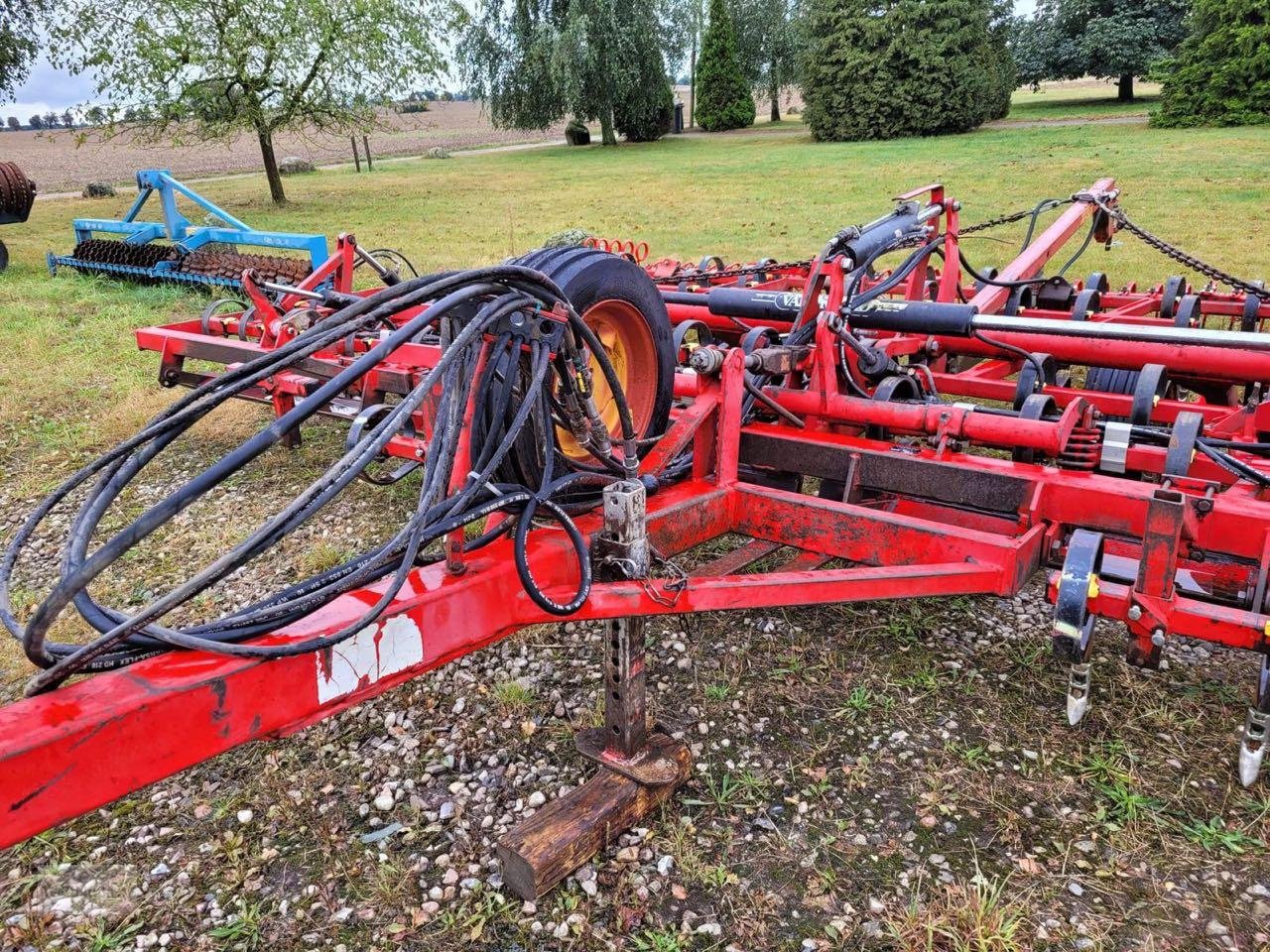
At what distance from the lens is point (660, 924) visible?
8.52 ft

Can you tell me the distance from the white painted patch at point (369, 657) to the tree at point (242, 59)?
18698 millimetres

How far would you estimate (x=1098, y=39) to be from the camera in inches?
1308

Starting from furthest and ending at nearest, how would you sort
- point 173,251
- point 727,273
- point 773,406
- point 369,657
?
1. point 173,251
2. point 727,273
3. point 773,406
4. point 369,657

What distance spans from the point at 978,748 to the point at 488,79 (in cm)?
3259

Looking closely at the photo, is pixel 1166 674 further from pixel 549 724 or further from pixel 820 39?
pixel 820 39

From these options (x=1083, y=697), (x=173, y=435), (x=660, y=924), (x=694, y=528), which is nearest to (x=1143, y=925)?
(x=1083, y=697)

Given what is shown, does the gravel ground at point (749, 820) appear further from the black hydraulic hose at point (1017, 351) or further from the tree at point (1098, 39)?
the tree at point (1098, 39)

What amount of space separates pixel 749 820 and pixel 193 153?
47076 mm

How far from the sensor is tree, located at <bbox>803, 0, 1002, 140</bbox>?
28.4m

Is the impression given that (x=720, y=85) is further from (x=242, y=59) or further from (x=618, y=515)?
(x=618, y=515)

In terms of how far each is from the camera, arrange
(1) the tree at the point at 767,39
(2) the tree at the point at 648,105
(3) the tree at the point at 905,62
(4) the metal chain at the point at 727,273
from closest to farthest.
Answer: (4) the metal chain at the point at 727,273, (3) the tree at the point at 905,62, (2) the tree at the point at 648,105, (1) the tree at the point at 767,39

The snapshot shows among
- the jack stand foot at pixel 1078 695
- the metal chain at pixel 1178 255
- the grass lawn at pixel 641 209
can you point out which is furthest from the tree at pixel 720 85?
the jack stand foot at pixel 1078 695

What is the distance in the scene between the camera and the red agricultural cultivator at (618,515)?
71.5 inches

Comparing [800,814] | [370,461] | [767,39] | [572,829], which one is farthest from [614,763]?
[767,39]
